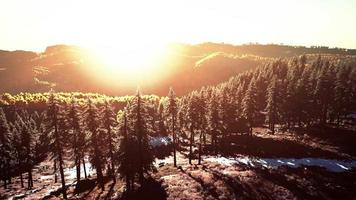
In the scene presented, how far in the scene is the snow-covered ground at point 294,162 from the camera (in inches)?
2035

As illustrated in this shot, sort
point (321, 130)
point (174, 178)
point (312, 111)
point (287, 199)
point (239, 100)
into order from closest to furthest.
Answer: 1. point (287, 199)
2. point (174, 178)
3. point (321, 130)
4. point (312, 111)
5. point (239, 100)

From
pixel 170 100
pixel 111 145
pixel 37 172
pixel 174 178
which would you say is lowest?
pixel 37 172

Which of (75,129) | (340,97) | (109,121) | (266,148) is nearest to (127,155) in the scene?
(109,121)

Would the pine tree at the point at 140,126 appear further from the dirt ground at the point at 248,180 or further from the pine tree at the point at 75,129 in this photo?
the pine tree at the point at 75,129

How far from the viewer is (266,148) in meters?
62.6

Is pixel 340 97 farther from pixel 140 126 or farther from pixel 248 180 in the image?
pixel 140 126

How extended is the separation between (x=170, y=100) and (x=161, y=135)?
42.0 metres

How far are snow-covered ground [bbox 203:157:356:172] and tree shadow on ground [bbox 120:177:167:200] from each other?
14282 millimetres

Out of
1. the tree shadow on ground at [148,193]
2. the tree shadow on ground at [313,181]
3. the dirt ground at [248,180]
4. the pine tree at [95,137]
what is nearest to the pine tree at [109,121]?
the pine tree at [95,137]

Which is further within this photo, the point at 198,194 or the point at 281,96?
the point at 281,96

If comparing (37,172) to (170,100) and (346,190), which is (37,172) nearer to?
(170,100)

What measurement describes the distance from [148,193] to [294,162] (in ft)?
79.7

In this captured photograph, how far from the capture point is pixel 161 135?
96688 mm

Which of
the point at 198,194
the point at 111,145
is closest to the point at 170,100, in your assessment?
the point at 111,145
